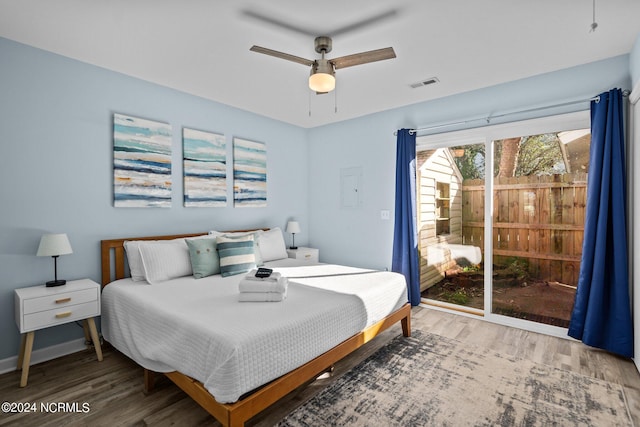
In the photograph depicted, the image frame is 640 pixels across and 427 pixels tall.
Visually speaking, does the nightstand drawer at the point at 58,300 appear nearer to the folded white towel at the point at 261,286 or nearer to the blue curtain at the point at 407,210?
the folded white towel at the point at 261,286

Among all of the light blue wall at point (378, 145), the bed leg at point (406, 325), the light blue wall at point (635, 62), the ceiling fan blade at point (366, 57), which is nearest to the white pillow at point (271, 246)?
the light blue wall at point (378, 145)

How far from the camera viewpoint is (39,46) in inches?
106

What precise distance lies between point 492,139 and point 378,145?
1419 mm

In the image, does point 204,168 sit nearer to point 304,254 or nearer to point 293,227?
point 293,227

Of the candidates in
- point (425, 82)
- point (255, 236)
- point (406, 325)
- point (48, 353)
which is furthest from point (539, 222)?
point (48, 353)

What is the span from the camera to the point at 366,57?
2.25 m

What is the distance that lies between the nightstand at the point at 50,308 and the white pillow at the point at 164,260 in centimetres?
43

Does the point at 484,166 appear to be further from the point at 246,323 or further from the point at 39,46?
the point at 39,46

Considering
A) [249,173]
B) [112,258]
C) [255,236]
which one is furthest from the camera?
[249,173]

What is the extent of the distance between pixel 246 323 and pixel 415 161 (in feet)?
9.76

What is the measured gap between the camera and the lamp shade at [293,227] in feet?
15.7

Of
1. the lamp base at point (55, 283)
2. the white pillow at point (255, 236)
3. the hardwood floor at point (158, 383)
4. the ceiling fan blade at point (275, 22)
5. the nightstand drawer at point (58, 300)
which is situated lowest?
the hardwood floor at point (158, 383)

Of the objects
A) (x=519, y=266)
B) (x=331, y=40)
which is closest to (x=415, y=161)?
(x=519, y=266)

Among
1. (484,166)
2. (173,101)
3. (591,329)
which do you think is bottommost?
(591,329)
